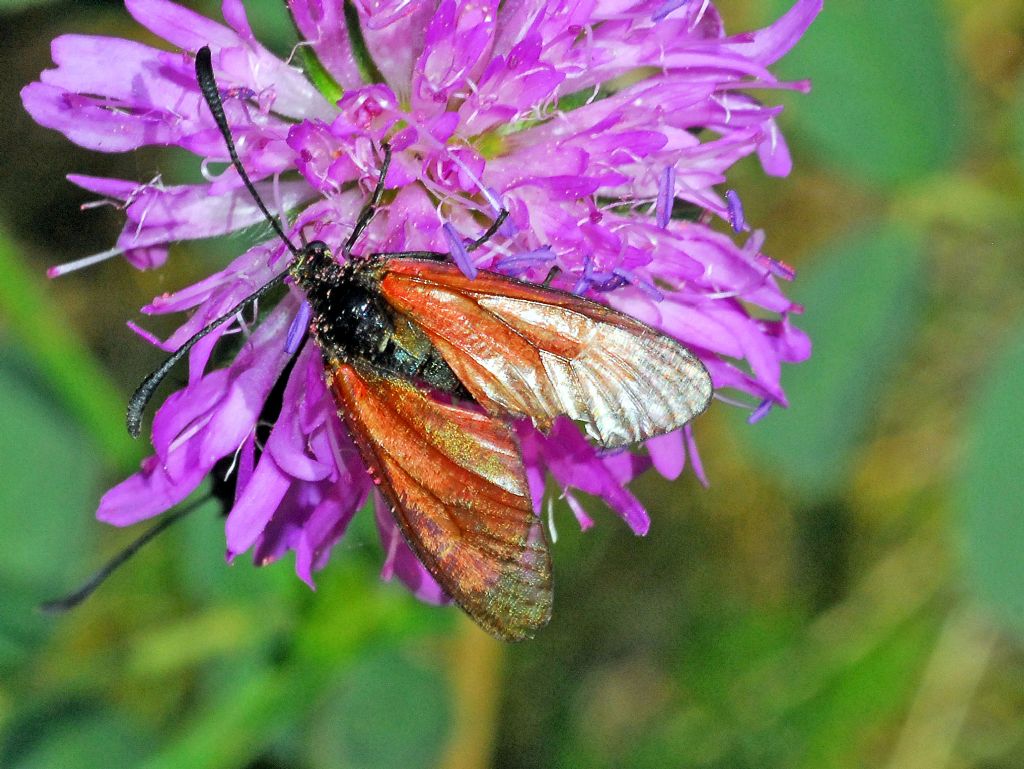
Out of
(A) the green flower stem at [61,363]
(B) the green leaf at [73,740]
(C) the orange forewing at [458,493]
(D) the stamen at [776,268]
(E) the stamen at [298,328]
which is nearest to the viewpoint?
(C) the orange forewing at [458,493]

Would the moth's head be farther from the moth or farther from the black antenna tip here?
the black antenna tip

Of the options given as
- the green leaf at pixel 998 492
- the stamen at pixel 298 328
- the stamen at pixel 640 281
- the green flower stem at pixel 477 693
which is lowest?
the green flower stem at pixel 477 693

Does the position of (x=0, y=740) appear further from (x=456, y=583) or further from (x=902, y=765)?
(x=902, y=765)

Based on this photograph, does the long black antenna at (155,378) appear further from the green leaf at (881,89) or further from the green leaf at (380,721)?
the green leaf at (881,89)

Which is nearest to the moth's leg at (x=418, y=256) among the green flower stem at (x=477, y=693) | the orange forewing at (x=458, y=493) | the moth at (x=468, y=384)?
the moth at (x=468, y=384)

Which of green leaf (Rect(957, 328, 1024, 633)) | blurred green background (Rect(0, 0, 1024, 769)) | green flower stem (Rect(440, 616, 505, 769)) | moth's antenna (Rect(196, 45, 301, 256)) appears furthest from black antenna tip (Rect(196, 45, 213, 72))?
green flower stem (Rect(440, 616, 505, 769))

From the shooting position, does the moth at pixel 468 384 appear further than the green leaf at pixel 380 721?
No

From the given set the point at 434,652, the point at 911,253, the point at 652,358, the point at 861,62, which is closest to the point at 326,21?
the point at 652,358

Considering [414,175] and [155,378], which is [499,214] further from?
[155,378]
